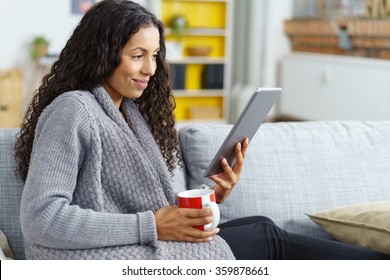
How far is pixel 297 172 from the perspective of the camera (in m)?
2.11

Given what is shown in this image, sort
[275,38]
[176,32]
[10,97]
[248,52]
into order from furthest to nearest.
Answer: [248,52] → [275,38] → [176,32] → [10,97]

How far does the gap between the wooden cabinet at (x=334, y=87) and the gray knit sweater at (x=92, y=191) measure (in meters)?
3.80

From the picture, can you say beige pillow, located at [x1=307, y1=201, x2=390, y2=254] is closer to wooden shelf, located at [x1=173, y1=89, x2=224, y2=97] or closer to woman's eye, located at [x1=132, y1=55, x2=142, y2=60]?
woman's eye, located at [x1=132, y1=55, x2=142, y2=60]

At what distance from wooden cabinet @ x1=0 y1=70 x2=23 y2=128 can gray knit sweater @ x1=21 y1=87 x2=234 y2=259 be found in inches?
145

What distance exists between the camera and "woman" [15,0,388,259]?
1.44m

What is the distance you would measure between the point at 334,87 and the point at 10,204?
432 cm

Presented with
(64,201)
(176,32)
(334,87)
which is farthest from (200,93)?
(64,201)

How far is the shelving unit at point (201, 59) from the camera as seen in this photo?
6.38 meters

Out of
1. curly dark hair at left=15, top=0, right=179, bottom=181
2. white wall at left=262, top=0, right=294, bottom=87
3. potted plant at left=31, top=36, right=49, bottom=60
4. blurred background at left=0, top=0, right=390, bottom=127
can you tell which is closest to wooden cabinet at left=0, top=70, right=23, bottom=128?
blurred background at left=0, top=0, right=390, bottom=127

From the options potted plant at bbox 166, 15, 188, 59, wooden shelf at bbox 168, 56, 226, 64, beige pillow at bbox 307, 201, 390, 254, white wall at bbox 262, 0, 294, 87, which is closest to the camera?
beige pillow at bbox 307, 201, 390, 254

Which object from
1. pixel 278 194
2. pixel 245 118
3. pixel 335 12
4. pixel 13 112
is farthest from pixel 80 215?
pixel 335 12

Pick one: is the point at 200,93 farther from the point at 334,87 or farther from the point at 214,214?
the point at 214,214

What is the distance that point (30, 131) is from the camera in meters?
1.69
